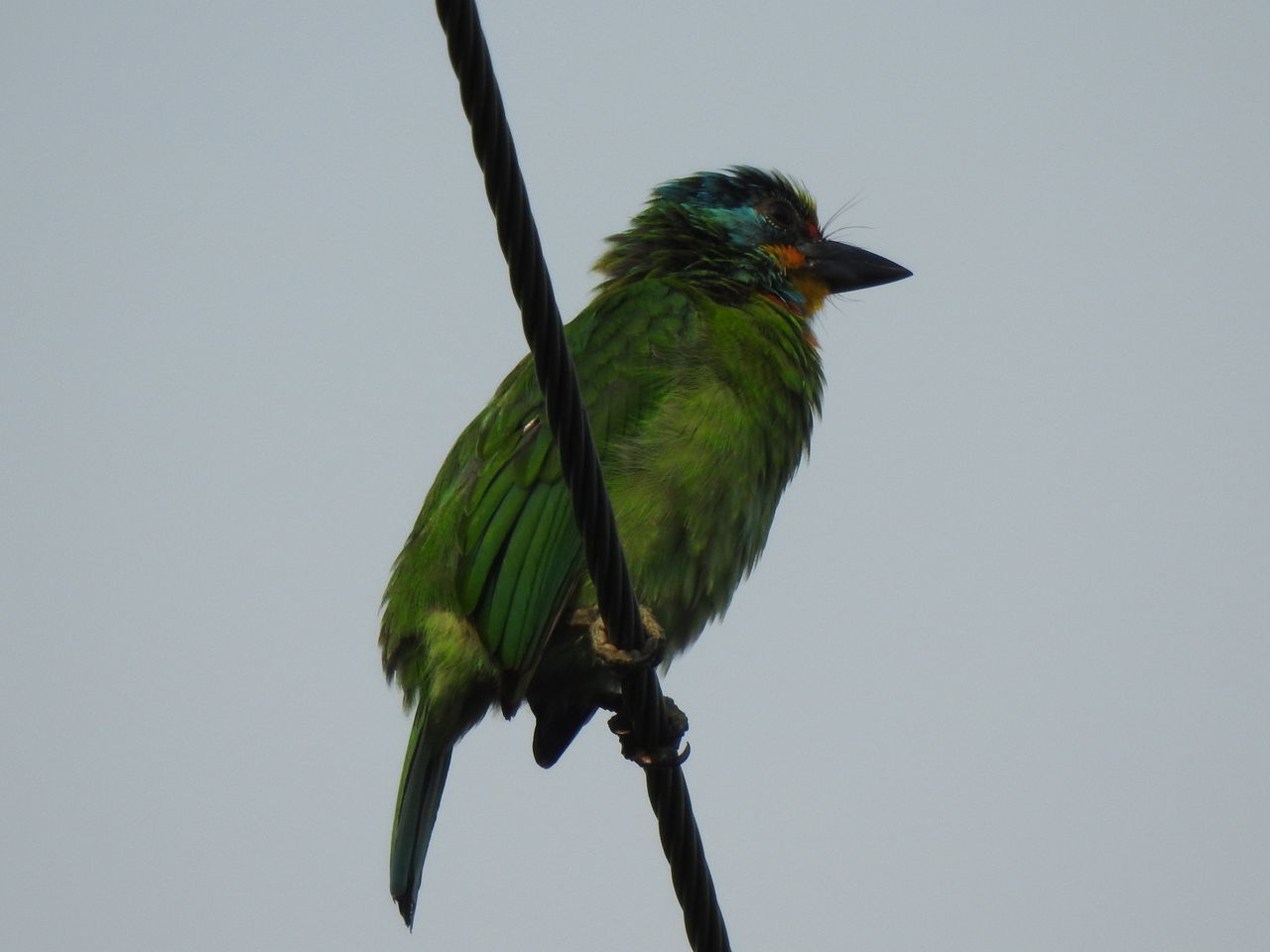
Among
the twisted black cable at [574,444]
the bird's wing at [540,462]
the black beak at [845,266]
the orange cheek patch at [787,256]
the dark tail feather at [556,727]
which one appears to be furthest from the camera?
the black beak at [845,266]

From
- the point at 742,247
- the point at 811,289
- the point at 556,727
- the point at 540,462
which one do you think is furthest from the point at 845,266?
the point at 556,727

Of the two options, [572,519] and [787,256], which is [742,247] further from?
[572,519]

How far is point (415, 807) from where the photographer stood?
12.3 feet

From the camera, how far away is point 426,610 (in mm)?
3822

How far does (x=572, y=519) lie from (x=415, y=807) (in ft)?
2.76

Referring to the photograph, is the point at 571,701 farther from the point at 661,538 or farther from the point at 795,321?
the point at 795,321

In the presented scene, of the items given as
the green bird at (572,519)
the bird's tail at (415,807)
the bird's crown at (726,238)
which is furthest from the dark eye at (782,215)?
the bird's tail at (415,807)

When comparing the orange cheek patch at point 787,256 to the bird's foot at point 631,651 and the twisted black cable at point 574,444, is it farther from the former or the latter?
the twisted black cable at point 574,444

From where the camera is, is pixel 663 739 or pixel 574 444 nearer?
pixel 574 444

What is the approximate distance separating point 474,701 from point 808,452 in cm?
128

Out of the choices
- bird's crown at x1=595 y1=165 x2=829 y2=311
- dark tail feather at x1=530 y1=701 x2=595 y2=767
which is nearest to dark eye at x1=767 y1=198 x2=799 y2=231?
bird's crown at x1=595 y1=165 x2=829 y2=311

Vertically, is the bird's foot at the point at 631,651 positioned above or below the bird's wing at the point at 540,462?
below

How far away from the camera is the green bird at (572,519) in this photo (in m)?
3.68

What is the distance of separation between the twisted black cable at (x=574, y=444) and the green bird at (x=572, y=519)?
492mm
